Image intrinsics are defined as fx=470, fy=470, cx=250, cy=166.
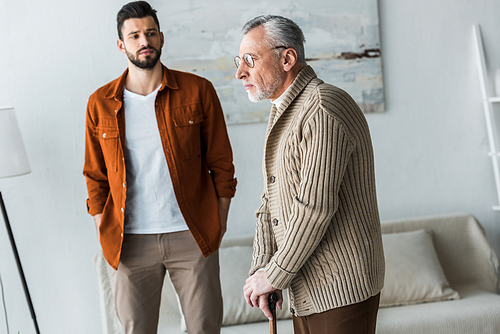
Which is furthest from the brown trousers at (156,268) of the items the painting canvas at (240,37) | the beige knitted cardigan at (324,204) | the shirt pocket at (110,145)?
the painting canvas at (240,37)

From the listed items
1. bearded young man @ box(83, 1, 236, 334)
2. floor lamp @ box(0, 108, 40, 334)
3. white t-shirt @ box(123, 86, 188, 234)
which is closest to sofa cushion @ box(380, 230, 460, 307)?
bearded young man @ box(83, 1, 236, 334)

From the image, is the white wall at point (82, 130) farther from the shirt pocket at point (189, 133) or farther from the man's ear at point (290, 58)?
the man's ear at point (290, 58)

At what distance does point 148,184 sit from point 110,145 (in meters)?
0.23

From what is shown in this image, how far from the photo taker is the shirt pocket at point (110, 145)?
6.22 feet

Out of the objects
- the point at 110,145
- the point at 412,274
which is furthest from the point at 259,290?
the point at 412,274

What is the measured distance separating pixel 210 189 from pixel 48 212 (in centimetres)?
124

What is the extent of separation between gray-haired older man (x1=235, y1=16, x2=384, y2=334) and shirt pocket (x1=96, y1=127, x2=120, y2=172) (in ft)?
2.56

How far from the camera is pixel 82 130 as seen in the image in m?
2.72

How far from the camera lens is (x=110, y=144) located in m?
1.91

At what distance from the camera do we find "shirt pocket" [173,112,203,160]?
6.27 feet

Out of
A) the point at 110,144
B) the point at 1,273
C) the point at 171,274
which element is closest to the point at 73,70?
the point at 110,144

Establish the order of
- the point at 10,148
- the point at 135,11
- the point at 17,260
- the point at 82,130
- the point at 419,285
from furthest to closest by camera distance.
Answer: the point at 82,130 → the point at 419,285 → the point at 17,260 → the point at 10,148 → the point at 135,11

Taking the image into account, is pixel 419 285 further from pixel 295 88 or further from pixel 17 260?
pixel 17 260

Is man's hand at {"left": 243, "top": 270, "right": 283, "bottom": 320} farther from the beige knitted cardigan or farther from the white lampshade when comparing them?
the white lampshade
